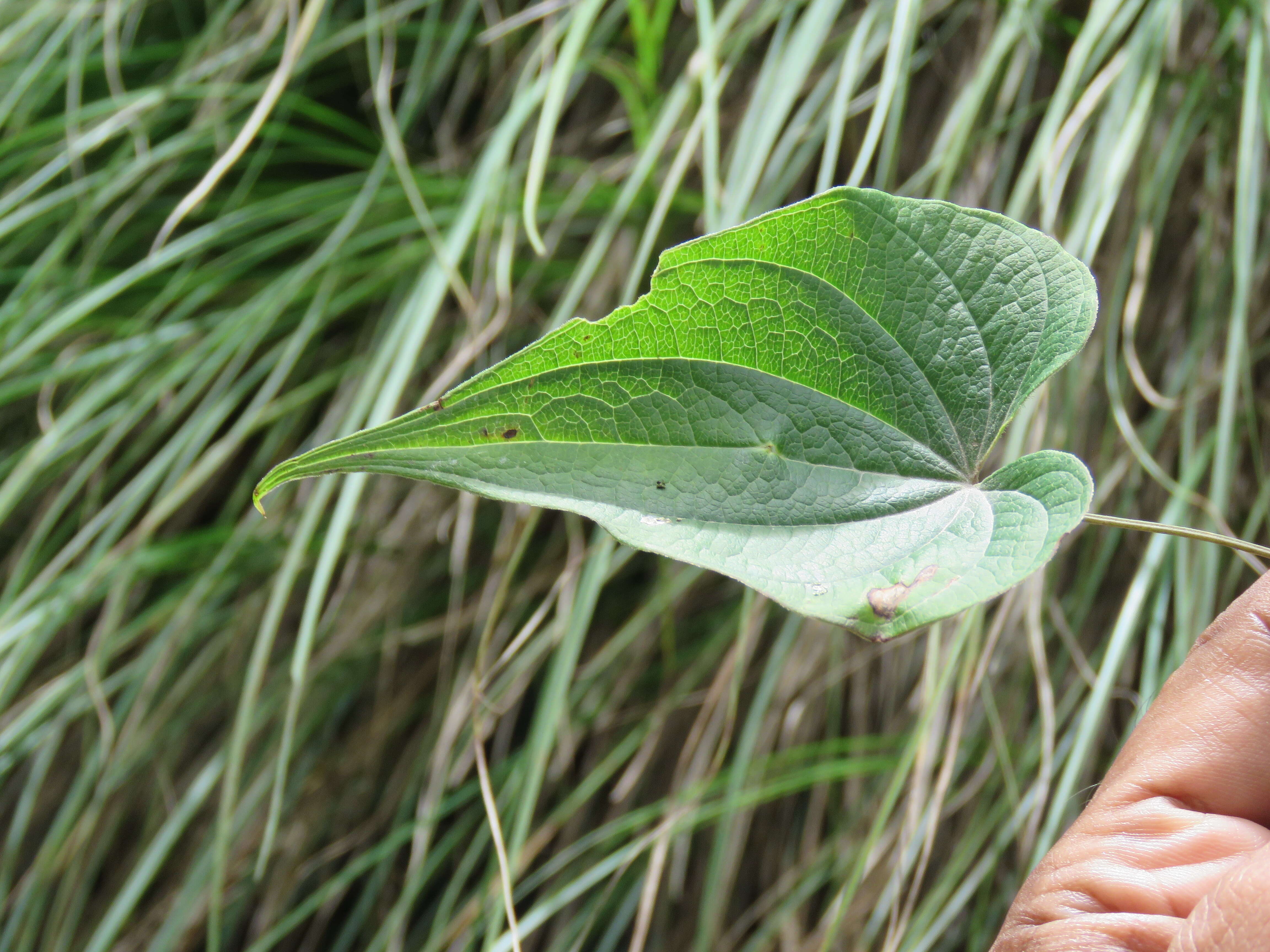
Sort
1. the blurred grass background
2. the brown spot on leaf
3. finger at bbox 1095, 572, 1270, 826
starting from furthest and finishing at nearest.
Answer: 1. the blurred grass background
2. finger at bbox 1095, 572, 1270, 826
3. the brown spot on leaf

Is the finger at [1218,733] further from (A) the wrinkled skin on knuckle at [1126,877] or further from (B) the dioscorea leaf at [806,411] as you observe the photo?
(B) the dioscorea leaf at [806,411]

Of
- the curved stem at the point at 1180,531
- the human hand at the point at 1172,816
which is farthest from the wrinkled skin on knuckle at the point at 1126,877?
the curved stem at the point at 1180,531

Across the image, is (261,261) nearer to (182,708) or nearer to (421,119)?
(421,119)

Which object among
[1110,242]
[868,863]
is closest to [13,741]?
[868,863]

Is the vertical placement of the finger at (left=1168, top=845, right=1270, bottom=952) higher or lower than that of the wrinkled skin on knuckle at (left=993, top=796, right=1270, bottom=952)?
higher

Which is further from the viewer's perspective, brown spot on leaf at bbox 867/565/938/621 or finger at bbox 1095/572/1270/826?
finger at bbox 1095/572/1270/826

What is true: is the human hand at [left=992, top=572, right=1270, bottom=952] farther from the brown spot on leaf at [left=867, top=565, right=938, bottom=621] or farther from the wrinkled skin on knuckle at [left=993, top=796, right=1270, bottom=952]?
the brown spot on leaf at [left=867, top=565, right=938, bottom=621]

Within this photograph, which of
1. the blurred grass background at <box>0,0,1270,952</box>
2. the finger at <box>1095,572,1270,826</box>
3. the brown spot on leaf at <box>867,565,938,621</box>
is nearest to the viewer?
the brown spot on leaf at <box>867,565,938,621</box>

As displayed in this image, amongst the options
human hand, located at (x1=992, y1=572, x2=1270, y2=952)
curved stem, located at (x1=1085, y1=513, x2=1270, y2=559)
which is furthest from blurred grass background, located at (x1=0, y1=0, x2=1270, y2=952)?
curved stem, located at (x1=1085, y1=513, x2=1270, y2=559)
